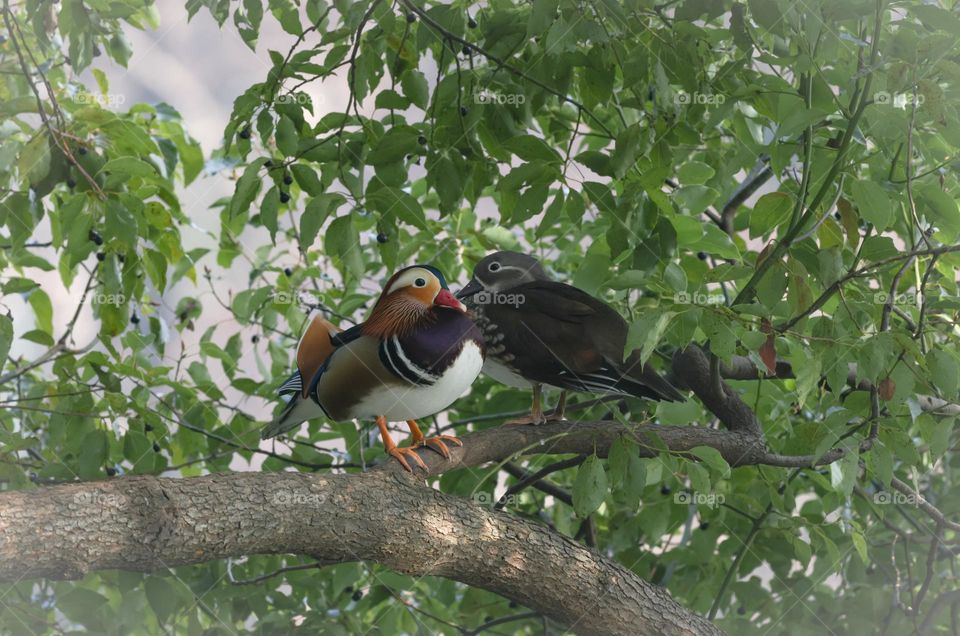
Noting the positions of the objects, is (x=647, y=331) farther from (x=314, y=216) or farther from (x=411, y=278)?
(x=314, y=216)

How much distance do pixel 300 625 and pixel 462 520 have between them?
45.1 inches

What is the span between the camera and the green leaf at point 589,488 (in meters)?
2.20

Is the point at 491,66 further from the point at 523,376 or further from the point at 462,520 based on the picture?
the point at 462,520

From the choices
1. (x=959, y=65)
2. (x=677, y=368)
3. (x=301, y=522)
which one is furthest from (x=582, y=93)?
(x=301, y=522)

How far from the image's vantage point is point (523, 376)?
247 centimetres

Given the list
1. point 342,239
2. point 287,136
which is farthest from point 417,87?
point 342,239

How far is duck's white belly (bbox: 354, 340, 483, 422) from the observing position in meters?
2.04
